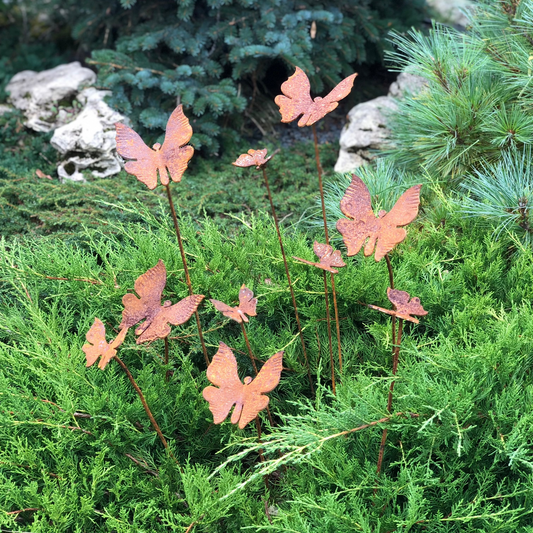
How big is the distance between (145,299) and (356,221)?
51 cm

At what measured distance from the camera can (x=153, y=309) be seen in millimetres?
1246

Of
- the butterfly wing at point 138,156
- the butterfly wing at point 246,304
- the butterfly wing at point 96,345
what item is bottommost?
the butterfly wing at point 96,345

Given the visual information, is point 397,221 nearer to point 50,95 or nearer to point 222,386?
point 222,386

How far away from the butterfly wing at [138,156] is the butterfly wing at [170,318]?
0.86 ft

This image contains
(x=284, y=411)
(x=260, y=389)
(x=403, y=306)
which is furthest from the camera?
A: (x=284, y=411)

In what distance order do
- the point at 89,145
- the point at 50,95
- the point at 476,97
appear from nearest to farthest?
the point at 476,97 < the point at 89,145 < the point at 50,95

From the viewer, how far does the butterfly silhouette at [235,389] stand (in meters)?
1.14

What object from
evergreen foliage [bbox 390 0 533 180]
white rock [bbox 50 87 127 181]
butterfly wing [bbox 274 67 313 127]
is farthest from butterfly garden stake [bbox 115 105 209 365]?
white rock [bbox 50 87 127 181]

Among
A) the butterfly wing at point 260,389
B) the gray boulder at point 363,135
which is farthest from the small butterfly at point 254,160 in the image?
the gray boulder at point 363,135

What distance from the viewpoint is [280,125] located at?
12.5 feet

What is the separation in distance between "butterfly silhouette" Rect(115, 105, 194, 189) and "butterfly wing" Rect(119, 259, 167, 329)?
0.21 m

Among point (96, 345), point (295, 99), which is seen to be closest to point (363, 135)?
point (295, 99)

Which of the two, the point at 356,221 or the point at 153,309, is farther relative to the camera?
the point at 153,309

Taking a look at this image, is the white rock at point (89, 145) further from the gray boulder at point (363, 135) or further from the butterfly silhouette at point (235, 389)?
the butterfly silhouette at point (235, 389)
